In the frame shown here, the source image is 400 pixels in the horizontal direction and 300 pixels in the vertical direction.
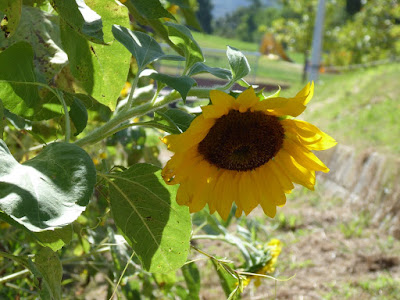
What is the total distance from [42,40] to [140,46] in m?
0.19

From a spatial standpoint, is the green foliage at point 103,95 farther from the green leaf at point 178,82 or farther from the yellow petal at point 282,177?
the yellow petal at point 282,177

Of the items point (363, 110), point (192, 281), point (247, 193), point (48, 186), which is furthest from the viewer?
point (363, 110)

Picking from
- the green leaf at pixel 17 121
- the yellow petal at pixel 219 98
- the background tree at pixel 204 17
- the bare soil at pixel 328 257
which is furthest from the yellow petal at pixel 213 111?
the bare soil at pixel 328 257

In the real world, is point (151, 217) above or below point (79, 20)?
below

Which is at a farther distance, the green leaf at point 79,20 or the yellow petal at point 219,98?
the yellow petal at point 219,98

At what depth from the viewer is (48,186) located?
0.53 m

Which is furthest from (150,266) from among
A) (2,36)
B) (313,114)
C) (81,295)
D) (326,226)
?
(313,114)

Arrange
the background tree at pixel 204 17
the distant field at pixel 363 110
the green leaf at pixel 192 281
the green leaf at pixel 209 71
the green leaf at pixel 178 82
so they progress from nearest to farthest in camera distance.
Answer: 1. the green leaf at pixel 178 82
2. the green leaf at pixel 209 71
3. the green leaf at pixel 192 281
4. the background tree at pixel 204 17
5. the distant field at pixel 363 110

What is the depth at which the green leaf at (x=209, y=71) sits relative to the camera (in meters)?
0.73

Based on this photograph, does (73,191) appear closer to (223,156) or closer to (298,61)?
(223,156)

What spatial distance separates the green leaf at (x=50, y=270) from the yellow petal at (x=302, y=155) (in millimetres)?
352

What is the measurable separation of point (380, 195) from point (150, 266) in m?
3.03

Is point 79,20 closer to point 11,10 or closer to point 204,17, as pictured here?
point 11,10

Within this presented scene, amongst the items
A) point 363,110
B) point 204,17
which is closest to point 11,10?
point 204,17
